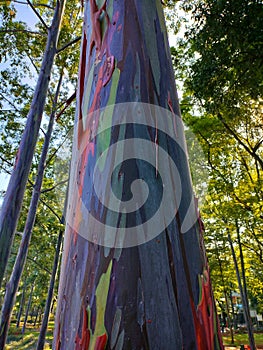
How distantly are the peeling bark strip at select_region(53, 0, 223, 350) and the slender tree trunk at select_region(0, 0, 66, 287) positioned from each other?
7.48 feet

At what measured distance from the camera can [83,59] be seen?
38.1 inches

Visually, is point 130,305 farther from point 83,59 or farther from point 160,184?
point 83,59

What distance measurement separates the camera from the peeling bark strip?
496mm

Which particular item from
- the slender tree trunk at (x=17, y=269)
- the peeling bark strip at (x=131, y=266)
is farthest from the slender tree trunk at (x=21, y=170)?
the peeling bark strip at (x=131, y=266)

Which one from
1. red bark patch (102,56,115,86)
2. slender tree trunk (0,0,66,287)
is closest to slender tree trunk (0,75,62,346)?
slender tree trunk (0,0,66,287)

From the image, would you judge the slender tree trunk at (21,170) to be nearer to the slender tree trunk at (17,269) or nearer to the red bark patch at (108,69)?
the slender tree trunk at (17,269)

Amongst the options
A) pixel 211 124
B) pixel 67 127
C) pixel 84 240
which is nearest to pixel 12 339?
pixel 67 127

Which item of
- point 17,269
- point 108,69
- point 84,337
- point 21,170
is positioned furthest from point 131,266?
point 17,269

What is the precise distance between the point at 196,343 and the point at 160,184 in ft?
1.10

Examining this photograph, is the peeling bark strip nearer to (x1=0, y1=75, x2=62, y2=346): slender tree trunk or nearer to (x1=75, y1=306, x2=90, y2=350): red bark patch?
(x1=75, y1=306, x2=90, y2=350): red bark patch

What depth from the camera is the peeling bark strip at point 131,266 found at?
50 centimetres

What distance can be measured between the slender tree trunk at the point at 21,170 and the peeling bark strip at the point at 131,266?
228 cm

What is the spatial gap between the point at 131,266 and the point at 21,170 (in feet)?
9.03

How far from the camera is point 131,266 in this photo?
533 mm
